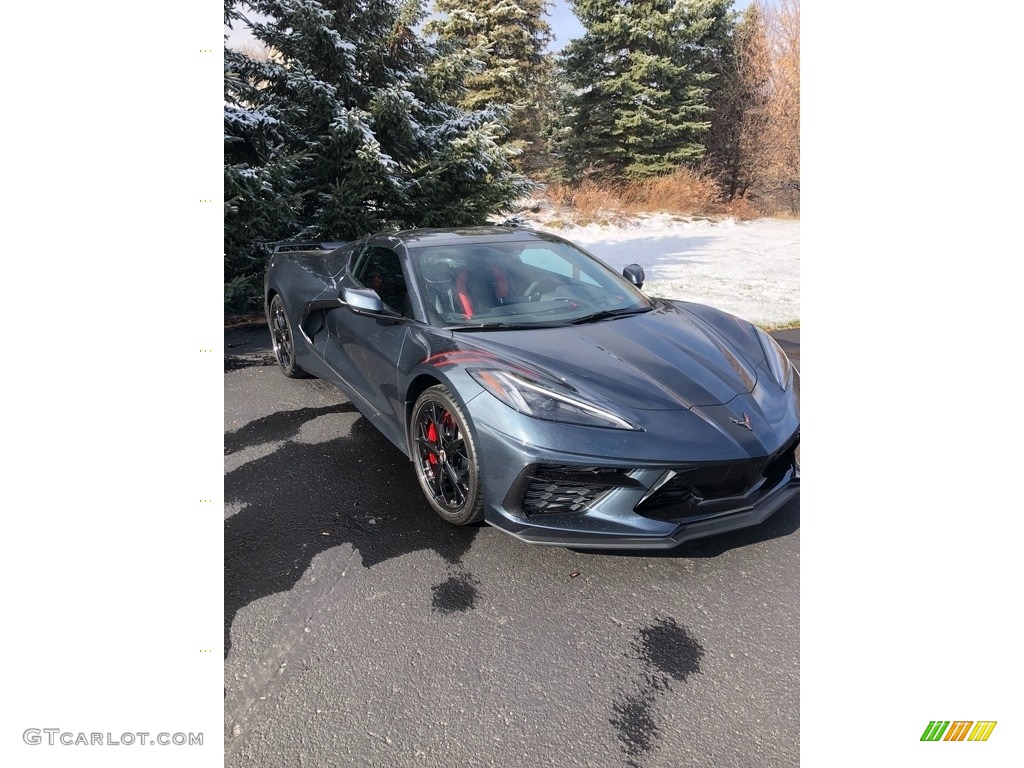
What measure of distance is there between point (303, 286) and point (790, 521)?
10.9 feet

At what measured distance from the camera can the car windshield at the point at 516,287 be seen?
2.91 m

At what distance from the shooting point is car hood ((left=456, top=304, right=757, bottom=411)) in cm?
232

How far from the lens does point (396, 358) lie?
285cm

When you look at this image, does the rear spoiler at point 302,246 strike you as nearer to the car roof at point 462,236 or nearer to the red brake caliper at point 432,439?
the car roof at point 462,236

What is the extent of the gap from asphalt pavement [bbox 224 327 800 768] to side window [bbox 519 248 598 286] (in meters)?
1.41

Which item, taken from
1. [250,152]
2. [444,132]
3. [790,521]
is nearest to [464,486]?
[790,521]

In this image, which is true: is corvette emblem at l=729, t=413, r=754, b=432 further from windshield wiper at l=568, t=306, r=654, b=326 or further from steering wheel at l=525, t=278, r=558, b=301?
steering wheel at l=525, t=278, r=558, b=301

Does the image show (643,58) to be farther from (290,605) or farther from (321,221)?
(290,605)

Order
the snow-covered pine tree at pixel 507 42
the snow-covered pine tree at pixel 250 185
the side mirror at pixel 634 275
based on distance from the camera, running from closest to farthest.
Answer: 1. the side mirror at pixel 634 275
2. the snow-covered pine tree at pixel 250 185
3. the snow-covered pine tree at pixel 507 42

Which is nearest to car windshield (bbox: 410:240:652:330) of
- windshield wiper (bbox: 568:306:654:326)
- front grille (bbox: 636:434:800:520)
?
windshield wiper (bbox: 568:306:654:326)

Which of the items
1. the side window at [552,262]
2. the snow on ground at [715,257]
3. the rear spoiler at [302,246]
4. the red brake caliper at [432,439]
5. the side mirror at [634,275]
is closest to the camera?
the red brake caliper at [432,439]

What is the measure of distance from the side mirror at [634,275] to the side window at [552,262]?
436 mm
